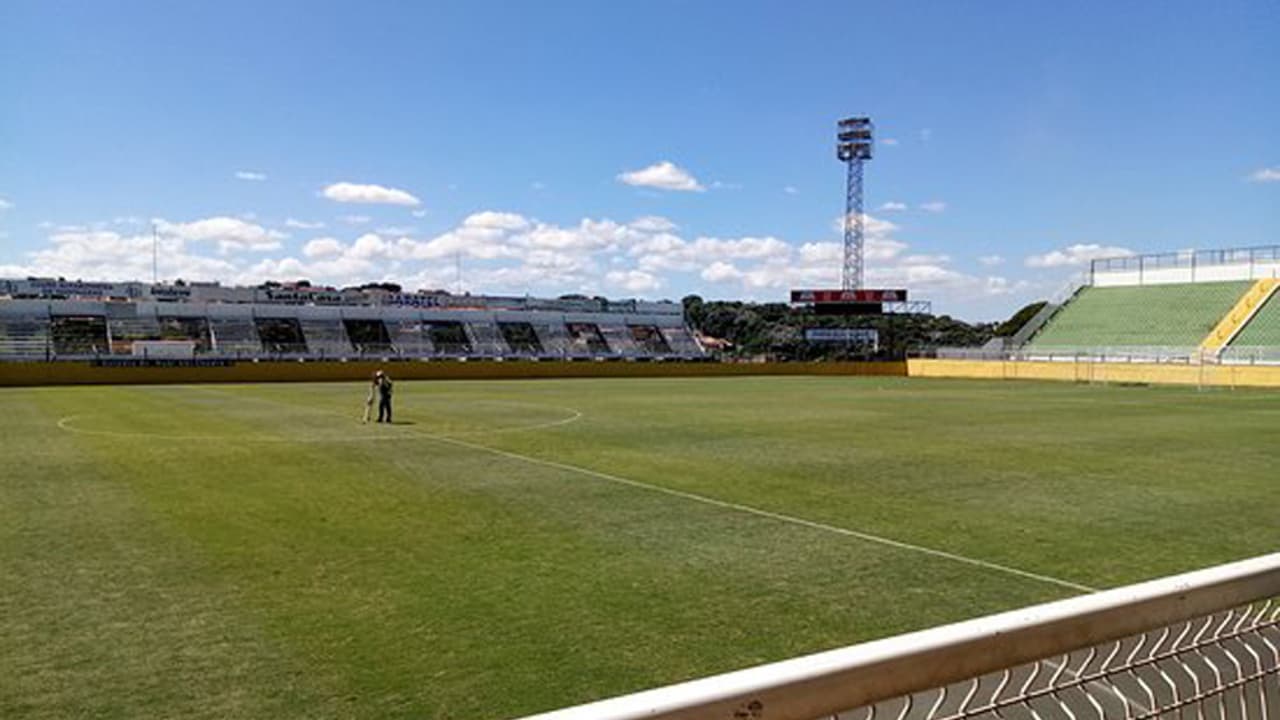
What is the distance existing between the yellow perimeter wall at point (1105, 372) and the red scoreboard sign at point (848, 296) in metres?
15.6

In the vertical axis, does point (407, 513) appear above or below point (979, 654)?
below

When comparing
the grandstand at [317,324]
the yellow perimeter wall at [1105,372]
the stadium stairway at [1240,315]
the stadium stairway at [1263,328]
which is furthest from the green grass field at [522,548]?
the grandstand at [317,324]

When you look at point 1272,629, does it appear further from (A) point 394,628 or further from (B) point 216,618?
(B) point 216,618

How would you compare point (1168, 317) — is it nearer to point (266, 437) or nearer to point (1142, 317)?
point (1142, 317)

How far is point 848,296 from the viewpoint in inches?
3342

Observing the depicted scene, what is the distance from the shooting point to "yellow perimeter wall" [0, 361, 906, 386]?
4984 cm

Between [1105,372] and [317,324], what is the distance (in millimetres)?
53708

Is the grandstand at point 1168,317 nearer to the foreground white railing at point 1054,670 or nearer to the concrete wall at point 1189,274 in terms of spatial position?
the concrete wall at point 1189,274

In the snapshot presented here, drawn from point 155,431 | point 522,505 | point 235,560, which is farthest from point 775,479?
point 155,431

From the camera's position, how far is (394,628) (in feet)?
24.4

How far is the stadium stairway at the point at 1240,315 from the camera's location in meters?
58.0

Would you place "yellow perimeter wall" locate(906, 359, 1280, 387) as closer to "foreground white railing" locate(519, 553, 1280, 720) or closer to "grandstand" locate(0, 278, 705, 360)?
"grandstand" locate(0, 278, 705, 360)

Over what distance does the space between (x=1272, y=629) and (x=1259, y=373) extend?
172 ft

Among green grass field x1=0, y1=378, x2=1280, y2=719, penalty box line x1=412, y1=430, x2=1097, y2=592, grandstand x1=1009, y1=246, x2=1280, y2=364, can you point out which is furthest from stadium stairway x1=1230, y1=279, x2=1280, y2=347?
penalty box line x1=412, y1=430, x2=1097, y2=592
